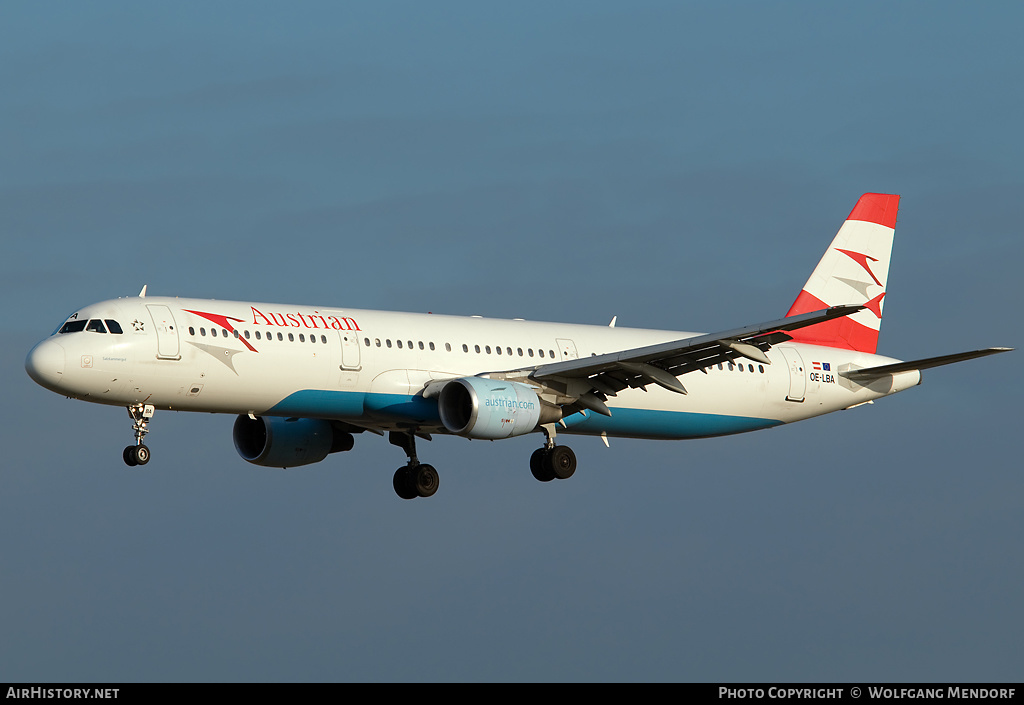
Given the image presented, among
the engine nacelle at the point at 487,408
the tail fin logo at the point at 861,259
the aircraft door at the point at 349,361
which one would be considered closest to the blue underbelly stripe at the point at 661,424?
the engine nacelle at the point at 487,408

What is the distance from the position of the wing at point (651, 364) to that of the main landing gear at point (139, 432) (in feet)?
37.0

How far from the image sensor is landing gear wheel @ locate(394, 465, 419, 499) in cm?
5144

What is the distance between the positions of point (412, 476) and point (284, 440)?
427 cm

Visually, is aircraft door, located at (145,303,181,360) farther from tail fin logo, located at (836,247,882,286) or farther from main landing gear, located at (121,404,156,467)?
tail fin logo, located at (836,247,882,286)

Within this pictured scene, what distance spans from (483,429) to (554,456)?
4.69m

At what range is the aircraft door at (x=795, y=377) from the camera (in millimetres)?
54125

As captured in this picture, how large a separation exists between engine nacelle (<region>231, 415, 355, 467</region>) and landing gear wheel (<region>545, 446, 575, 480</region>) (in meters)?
7.26

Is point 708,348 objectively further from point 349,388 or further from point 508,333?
point 349,388

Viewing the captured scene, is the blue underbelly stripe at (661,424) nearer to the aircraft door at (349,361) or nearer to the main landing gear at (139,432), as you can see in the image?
the aircraft door at (349,361)

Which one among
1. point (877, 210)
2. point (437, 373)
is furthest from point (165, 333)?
point (877, 210)

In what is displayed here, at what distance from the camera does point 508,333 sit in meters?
49.1

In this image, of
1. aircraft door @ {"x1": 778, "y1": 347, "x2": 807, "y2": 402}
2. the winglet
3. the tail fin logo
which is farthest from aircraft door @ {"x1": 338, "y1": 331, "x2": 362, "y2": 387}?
the winglet
